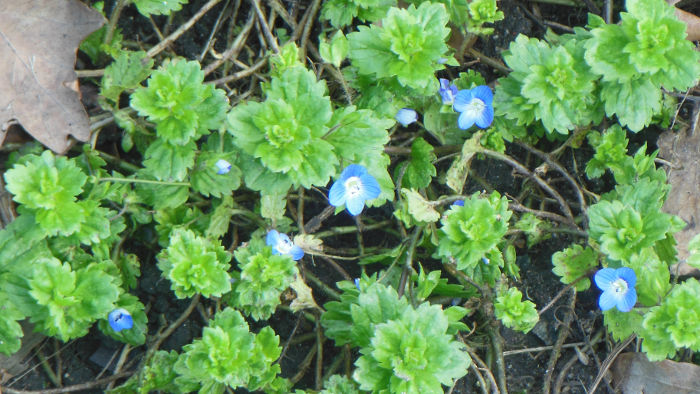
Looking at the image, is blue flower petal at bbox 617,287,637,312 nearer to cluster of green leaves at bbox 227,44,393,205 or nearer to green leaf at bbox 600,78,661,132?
green leaf at bbox 600,78,661,132

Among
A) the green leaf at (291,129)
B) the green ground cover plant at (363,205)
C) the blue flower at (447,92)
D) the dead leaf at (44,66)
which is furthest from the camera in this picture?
the blue flower at (447,92)

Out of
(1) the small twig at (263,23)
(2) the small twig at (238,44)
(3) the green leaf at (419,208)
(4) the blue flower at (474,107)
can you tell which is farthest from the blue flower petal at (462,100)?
(2) the small twig at (238,44)

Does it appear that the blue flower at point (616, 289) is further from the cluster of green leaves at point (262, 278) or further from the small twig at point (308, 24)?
the small twig at point (308, 24)

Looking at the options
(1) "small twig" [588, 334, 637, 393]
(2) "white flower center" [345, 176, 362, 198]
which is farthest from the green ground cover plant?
(1) "small twig" [588, 334, 637, 393]

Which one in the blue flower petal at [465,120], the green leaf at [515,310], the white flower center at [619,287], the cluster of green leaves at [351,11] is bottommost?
the green leaf at [515,310]

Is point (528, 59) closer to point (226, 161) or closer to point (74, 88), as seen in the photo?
point (226, 161)

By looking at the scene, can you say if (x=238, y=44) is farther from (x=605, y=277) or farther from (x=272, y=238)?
(x=605, y=277)

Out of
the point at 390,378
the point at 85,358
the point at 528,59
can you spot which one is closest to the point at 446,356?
the point at 390,378
